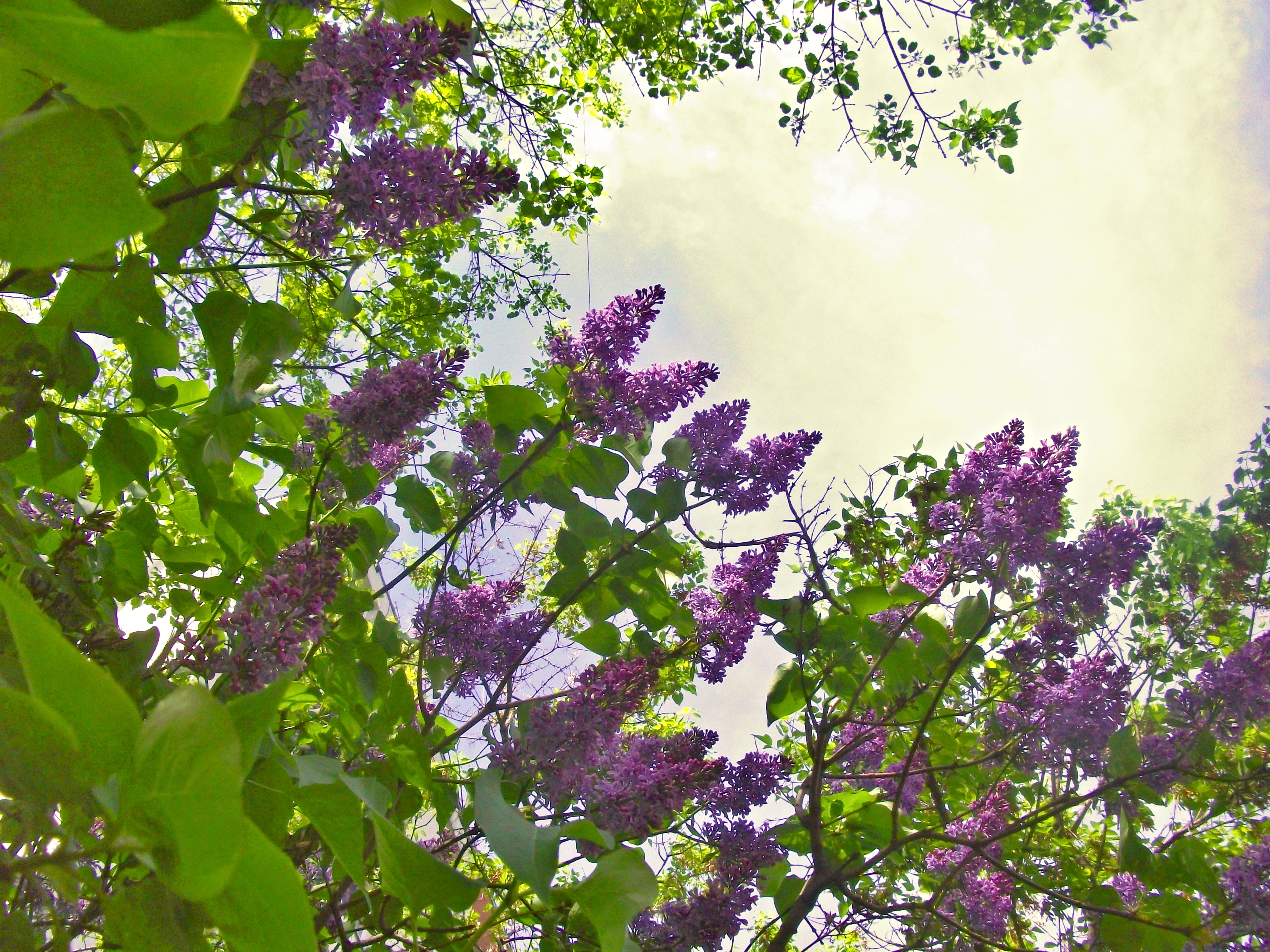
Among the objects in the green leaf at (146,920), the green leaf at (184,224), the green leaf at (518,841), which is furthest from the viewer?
the green leaf at (184,224)

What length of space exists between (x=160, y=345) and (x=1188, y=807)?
3.65 metres

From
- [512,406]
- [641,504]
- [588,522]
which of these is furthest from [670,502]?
[512,406]

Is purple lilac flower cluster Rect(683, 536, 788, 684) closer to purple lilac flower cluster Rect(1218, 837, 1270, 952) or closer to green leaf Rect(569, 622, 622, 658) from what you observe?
green leaf Rect(569, 622, 622, 658)

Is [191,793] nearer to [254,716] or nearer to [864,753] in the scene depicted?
[254,716]

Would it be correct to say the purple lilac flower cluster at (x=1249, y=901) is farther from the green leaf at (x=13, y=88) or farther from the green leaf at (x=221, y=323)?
the green leaf at (x=13, y=88)

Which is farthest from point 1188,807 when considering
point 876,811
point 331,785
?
point 331,785

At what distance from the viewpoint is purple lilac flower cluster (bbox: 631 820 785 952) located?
1794 millimetres

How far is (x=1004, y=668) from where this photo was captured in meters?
3.10

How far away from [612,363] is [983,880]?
2.39 metres

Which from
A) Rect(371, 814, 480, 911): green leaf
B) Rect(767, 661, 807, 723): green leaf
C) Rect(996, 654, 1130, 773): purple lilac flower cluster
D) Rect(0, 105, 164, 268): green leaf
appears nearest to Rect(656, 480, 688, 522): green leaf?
Rect(767, 661, 807, 723): green leaf

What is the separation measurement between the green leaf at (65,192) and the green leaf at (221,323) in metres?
0.99

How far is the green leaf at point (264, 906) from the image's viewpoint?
38 centimetres

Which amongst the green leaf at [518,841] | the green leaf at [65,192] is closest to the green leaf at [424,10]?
the green leaf at [65,192]

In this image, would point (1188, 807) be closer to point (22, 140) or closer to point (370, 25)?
point (370, 25)
